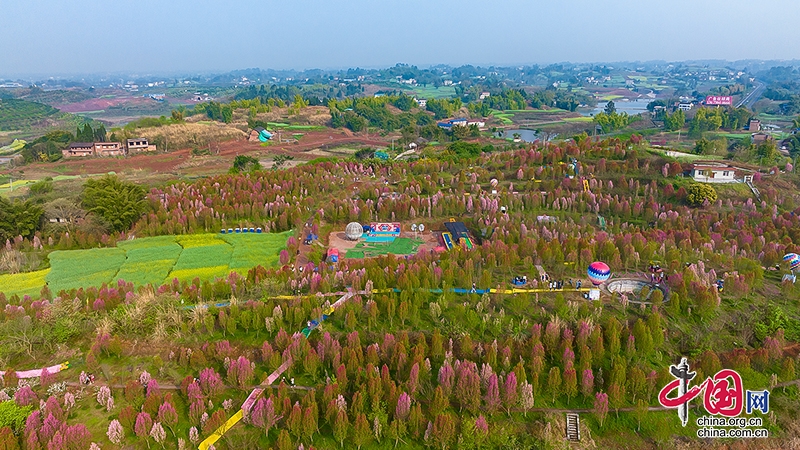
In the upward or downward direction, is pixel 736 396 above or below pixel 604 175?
below

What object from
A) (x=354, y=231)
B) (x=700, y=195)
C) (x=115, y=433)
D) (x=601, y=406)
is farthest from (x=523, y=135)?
(x=115, y=433)

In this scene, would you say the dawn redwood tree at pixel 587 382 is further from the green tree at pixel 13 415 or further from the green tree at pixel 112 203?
the green tree at pixel 112 203

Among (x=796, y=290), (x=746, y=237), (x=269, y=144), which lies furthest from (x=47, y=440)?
(x=269, y=144)

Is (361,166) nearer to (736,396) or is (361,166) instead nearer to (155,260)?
(155,260)

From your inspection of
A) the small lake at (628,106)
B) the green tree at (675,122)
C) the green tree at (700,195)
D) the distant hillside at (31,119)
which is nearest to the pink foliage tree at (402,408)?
→ the green tree at (700,195)

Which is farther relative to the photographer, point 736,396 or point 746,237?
point 746,237

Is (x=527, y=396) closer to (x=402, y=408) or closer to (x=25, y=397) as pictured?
(x=402, y=408)

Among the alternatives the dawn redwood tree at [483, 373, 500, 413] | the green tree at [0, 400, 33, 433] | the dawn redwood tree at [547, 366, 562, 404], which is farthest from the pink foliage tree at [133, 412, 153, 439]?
Answer: the dawn redwood tree at [547, 366, 562, 404]
